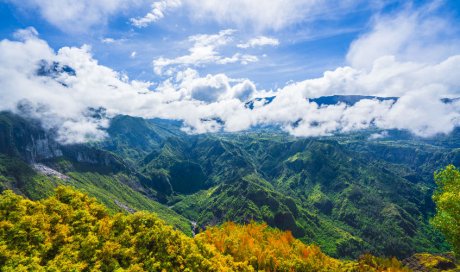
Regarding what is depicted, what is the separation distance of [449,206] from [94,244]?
67.3 metres

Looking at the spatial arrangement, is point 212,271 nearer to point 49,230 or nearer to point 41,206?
point 49,230

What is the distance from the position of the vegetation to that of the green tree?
25056 mm

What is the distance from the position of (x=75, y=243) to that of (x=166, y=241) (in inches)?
608

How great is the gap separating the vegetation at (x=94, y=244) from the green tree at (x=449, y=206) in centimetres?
2506

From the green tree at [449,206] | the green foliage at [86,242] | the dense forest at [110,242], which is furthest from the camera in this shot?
the green tree at [449,206]

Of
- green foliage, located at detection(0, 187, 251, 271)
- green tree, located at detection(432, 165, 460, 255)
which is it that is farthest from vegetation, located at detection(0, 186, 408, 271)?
green tree, located at detection(432, 165, 460, 255)

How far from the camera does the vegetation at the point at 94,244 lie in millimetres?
49281

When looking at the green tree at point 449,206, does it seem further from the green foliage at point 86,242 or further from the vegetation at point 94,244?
the green foliage at point 86,242

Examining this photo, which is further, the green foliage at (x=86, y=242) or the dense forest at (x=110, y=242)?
the dense forest at (x=110, y=242)

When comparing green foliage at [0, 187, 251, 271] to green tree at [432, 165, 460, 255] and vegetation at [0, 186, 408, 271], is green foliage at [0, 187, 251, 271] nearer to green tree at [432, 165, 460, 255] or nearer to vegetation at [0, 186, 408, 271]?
vegetation at [0, 186, 408, 271]

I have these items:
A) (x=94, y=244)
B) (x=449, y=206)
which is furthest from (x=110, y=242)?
(x=449, y=206)

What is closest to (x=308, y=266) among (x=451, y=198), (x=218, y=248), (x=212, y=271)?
(x=218, y=248)

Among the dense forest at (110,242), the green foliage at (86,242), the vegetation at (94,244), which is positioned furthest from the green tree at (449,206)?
the green foliage at (86,242)

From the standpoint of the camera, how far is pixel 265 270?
7450 cm
